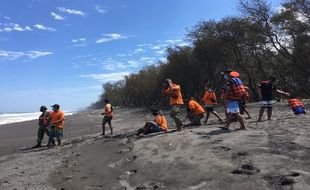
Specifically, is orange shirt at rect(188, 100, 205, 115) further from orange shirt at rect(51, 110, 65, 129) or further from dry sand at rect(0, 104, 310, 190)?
orange shirt at rect(51, 110, 65, 129)

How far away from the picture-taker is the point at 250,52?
157 feet

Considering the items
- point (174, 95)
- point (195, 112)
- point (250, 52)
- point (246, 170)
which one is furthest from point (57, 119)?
point (250, 52)

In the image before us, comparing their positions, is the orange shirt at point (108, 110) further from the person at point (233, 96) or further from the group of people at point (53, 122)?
Answer: the person at point (233, 96)

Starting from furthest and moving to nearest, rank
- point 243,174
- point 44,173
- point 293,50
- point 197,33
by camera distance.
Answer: point 197,33, point 293,50, point 44,173, point 243,174

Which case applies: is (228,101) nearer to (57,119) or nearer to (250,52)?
(57,119)

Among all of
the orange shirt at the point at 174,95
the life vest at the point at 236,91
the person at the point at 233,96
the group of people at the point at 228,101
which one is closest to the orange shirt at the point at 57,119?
the group of people at the point at 228,101

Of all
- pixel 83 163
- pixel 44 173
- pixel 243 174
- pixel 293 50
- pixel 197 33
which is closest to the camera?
pixel 243 174

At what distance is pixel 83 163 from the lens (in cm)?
1363

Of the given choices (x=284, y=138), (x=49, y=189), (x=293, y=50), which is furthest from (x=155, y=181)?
(x=293, y=50)

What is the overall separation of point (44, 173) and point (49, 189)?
232 cm

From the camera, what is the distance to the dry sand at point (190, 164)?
8.61 m

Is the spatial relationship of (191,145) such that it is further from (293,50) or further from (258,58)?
(258,58)

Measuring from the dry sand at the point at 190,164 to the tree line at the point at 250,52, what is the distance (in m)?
Result: 26.5

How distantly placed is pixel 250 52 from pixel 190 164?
39409 mm
